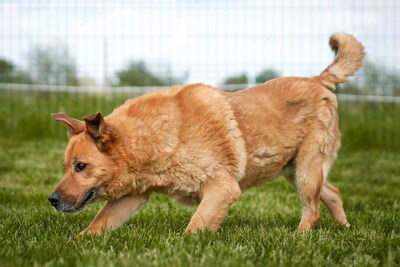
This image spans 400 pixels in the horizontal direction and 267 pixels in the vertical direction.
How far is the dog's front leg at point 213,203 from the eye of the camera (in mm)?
4023

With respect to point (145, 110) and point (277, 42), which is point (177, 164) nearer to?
point (145, 110)

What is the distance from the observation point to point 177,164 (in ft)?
13.4

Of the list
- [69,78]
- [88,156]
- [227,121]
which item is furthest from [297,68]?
[88,156]

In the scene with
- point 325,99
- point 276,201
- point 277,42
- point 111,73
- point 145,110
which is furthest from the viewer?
point 111,73

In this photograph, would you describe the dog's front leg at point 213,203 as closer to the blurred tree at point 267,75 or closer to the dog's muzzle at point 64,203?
the dog's muzzle at point 64,203

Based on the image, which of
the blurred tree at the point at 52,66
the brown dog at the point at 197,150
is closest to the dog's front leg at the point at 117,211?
the brown dog at the point at 197,150

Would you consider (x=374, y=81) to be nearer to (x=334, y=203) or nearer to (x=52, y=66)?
(x=334, y=203)

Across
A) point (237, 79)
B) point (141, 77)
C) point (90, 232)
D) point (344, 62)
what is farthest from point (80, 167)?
point (141, 77)

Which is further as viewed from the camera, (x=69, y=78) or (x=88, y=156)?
(x=69, y=78)

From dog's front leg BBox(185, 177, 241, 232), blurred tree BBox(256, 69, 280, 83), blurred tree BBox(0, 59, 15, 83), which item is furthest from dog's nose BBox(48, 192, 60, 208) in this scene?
blurred tree BBox(0, 59, 15, 83)

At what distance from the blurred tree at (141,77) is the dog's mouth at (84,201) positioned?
7.72m

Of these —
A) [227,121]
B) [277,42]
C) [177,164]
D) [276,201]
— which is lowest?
[276,201]

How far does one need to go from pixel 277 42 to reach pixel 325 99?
600 cm

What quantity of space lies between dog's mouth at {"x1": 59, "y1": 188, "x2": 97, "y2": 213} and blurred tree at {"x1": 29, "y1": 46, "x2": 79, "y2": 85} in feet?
27.8
